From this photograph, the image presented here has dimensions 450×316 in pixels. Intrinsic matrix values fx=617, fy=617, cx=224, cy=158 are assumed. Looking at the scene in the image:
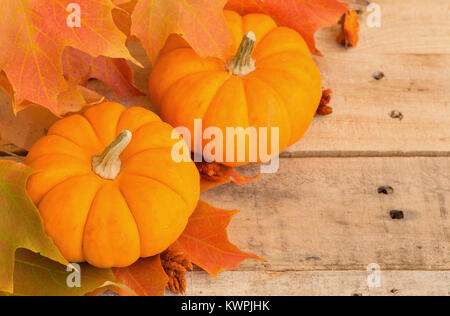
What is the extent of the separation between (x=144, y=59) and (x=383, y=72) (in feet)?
1.42

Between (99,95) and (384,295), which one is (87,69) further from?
(384,295)

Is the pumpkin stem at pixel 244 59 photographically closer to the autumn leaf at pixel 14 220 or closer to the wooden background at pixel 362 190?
the wooden background at pixel 362 190

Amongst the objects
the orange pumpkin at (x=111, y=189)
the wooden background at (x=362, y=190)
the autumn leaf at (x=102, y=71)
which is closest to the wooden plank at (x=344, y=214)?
the wooden background at (x=362, y=190)

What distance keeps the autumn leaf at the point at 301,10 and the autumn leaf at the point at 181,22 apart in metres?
0.15

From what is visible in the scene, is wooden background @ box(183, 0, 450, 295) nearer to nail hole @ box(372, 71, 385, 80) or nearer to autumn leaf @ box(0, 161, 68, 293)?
nail hole @ box(372, 71, 385, 80)

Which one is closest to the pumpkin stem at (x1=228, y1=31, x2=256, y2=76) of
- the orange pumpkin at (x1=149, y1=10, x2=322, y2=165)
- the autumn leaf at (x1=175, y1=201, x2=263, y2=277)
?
the orange pumpkin at (x1=149, y1=10, x2=322, y2=165)

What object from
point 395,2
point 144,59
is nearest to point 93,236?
point 144,59

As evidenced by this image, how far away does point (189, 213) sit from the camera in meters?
0.90

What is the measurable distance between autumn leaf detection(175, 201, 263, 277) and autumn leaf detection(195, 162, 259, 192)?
0.13ft

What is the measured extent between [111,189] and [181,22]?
0.26 metres

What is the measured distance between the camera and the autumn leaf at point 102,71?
0.97m

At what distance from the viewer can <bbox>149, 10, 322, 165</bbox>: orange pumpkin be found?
37.1 inches

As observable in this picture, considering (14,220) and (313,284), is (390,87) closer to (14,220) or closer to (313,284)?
(313,284)

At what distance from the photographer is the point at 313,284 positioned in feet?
3.01
